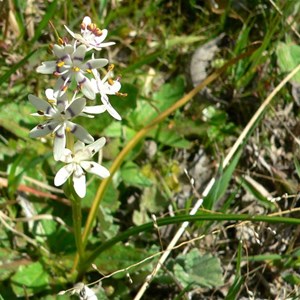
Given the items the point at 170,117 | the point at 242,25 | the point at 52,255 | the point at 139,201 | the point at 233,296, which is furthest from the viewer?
the point at 242,25

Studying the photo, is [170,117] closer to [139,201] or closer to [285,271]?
[139,201]

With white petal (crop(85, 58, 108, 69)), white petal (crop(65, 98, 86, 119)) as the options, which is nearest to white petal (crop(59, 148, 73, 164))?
white petal (crop(65, 98, 86, 119))

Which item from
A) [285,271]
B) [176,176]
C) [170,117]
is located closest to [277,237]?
[285,271]

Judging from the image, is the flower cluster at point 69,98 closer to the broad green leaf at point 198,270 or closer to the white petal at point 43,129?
Answer: the white petal at point 43,129

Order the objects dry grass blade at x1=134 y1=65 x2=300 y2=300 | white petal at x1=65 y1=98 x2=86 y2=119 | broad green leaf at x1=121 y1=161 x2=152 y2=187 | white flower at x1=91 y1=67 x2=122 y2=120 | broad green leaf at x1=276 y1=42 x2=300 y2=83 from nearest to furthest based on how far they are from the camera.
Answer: white petal at x1=65 y1=98 x2=86 y2=119, white flower at x1=91 y1=67 x2=122 y2=120, dry grass blade at x1=134 y1=65 x2=300 y2=300, broad green leaf at x1=121 y1=161 x2=152 y2=187, broad green leaf at x1=276 y1=42 x2=300 y2=83

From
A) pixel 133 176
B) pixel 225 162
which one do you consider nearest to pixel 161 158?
pixel 133 176

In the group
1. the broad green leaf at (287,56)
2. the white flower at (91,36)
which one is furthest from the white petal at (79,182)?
the broad green leaf at (287,56)

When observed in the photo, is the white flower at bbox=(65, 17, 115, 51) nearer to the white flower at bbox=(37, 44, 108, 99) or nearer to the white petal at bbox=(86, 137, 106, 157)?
the white flower at bbox=(37, 44, 108, 99)
